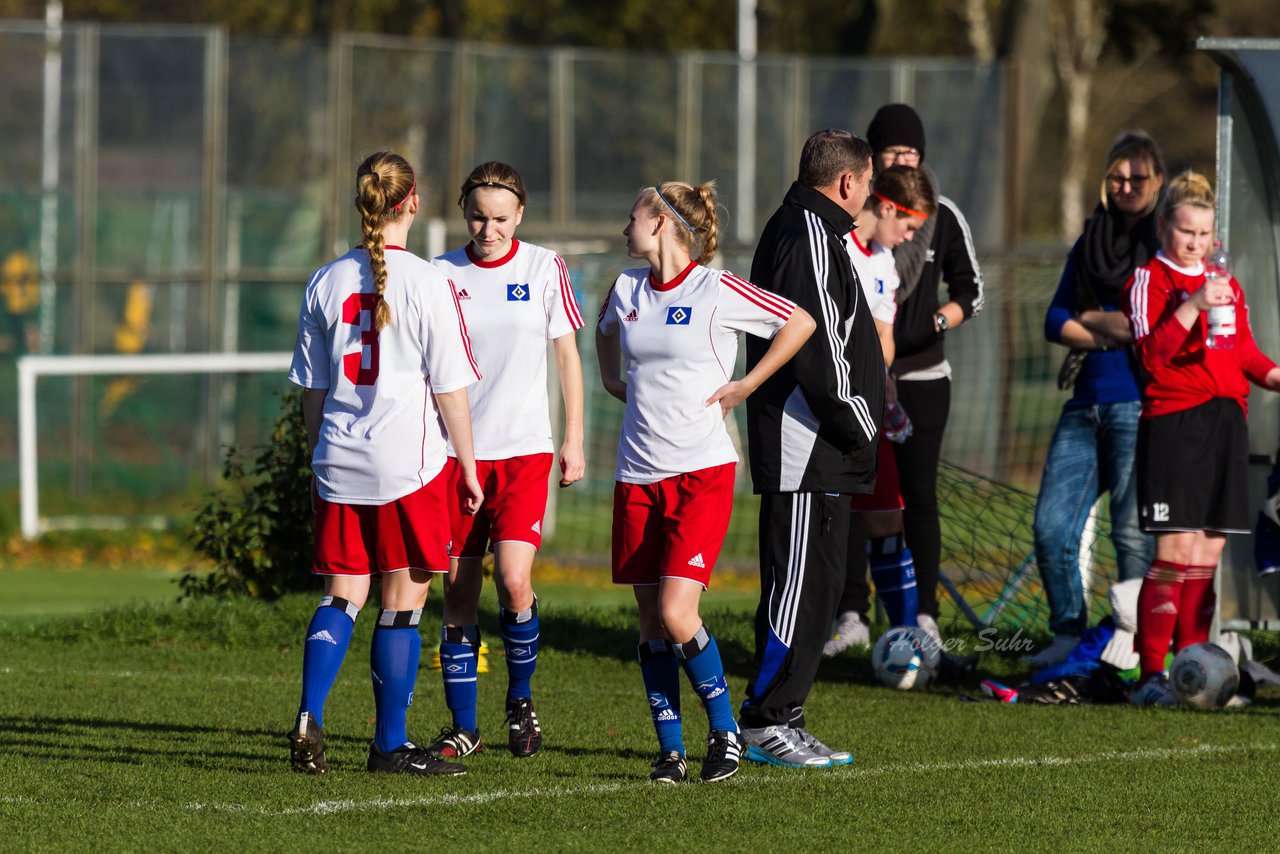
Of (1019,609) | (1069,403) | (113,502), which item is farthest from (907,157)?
(113,502)

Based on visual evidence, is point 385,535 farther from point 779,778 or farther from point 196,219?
point 196,219

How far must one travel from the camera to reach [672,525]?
6.28 meters

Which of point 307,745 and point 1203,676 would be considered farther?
point 1203,676

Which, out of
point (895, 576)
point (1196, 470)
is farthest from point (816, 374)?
point (895, 576)

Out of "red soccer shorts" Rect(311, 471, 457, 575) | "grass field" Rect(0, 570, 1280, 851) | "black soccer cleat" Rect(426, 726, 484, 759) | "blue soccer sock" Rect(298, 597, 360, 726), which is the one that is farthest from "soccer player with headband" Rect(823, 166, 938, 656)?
"blue soccer sock" Rect(298, 597, 360, 726)

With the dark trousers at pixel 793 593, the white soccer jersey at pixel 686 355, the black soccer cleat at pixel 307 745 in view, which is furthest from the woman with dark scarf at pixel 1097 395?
the black soccer cleat at pixel 307 745

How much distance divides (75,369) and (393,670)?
1196 cm

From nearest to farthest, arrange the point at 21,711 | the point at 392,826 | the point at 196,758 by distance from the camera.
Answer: the point at 392,826, the point at 196,758, the point at 21,711

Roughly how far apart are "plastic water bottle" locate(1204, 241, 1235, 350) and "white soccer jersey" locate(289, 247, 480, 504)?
3.01 meters

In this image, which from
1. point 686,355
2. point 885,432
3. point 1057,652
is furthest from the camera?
point 885,432

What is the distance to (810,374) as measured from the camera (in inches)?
250

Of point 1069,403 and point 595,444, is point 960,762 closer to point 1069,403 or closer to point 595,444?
point 1069,403

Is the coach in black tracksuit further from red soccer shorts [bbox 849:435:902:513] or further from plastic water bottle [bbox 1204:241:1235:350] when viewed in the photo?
red soccer shorts [bbox 849:435:902:513]

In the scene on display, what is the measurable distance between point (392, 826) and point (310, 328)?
1616 mm
